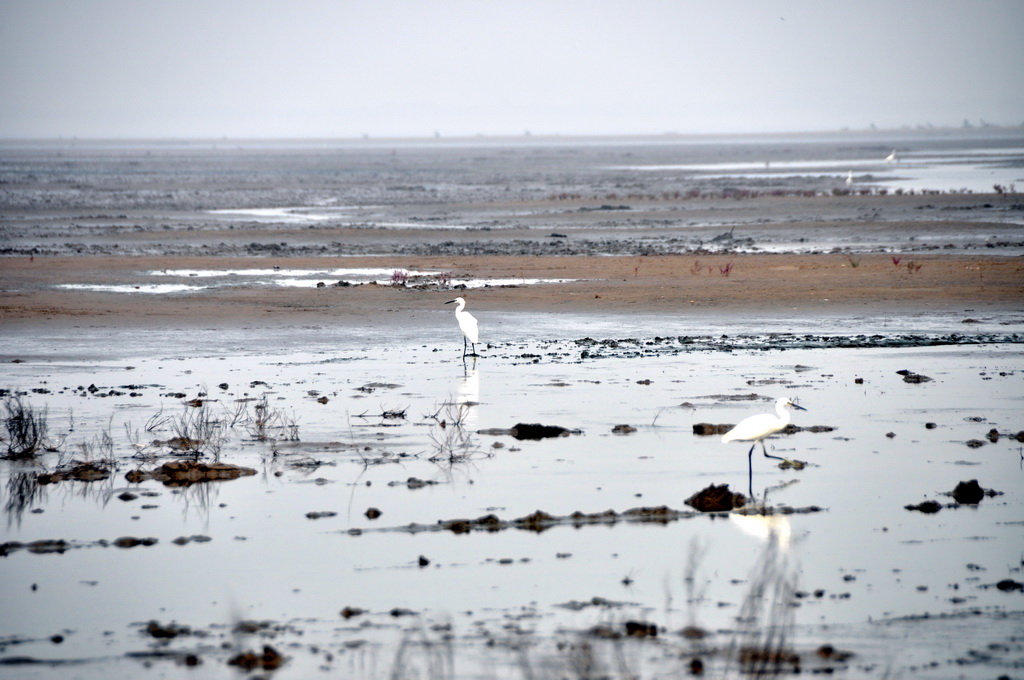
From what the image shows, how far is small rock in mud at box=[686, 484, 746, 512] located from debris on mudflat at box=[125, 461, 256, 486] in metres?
4.47

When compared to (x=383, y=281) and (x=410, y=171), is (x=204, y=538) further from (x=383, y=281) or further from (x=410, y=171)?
(x=410, y=171)

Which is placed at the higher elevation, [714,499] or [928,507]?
[714,499]

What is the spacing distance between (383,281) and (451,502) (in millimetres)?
16870

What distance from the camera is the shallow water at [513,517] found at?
24.2ft

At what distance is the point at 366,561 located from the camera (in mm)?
8969

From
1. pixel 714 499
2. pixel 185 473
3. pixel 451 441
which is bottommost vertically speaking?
pixel 714 499

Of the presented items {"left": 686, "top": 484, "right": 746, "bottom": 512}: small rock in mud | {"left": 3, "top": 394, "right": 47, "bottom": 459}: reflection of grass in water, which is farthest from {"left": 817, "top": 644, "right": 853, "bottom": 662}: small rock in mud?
{"left": 3, "top": 394, "right": 47, "bottom": 459}: reflection of grass in water

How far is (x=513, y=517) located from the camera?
32.7 feet

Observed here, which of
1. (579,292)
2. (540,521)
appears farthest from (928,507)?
(579,292)

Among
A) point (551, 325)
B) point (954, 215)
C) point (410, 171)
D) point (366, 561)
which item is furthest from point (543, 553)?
point (410, 171)

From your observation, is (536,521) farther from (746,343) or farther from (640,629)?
(746,343)

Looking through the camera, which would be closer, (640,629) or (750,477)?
(640,629)

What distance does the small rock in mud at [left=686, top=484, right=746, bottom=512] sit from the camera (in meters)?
10.1

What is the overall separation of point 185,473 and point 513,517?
11.4 ft
